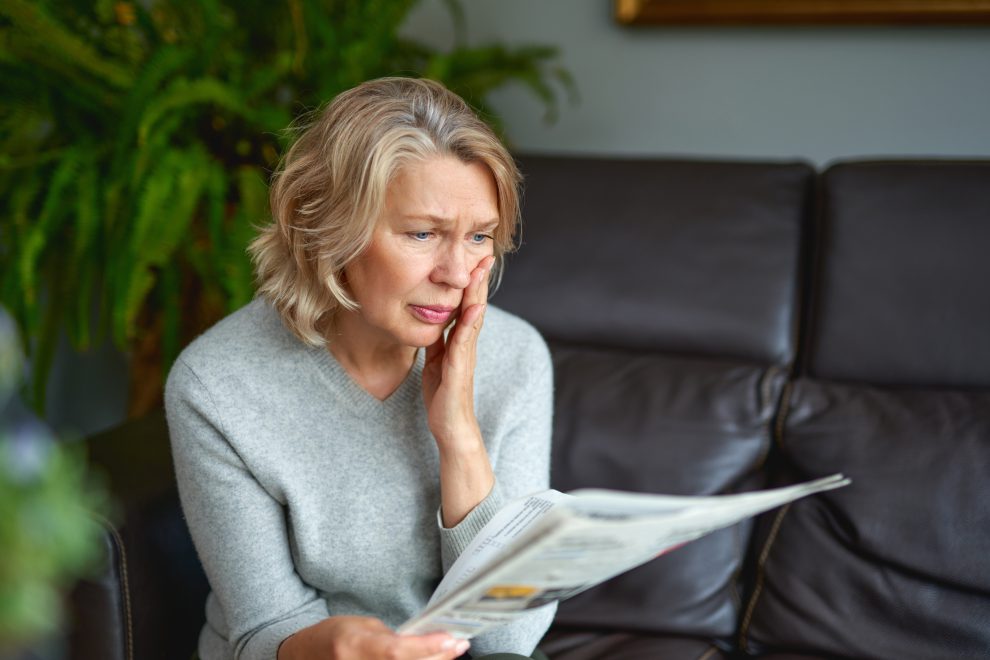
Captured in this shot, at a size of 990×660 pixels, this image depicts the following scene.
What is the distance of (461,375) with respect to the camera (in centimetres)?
111

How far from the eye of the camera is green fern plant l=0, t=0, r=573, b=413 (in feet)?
5.34

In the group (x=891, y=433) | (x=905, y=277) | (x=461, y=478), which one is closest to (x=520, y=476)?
(x=461, y=478)

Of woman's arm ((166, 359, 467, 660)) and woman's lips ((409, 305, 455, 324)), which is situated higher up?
woman's lips ((409, 305, 455, 324))

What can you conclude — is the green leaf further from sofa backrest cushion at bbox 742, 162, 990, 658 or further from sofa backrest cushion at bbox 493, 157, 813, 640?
sofa backrest cushion at bbox 742, 162, 990, 658

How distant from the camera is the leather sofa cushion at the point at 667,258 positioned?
59.2 inches

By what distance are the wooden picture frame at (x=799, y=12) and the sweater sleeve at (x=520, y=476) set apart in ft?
3.15

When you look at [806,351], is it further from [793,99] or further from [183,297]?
[183,297]

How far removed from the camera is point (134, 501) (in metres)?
1.22

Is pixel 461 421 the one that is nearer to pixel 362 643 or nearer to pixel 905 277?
pixel 362 643

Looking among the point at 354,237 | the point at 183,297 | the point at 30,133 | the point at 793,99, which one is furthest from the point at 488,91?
the point at 354,237

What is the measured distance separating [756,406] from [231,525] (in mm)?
800

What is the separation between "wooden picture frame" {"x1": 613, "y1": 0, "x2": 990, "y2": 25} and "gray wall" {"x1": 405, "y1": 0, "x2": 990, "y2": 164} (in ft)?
0.14

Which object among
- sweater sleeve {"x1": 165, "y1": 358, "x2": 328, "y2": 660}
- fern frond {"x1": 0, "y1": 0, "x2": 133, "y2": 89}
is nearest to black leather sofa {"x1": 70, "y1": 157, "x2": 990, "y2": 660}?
sweater sleeve {"x1": 165, "y1": 358, "x2": 328, "y2": 660}

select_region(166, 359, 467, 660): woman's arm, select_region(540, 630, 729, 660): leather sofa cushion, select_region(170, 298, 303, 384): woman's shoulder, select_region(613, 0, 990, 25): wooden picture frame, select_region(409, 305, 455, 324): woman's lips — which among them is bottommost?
select_region(540, 630, 729, 660): leather sofa cushion
